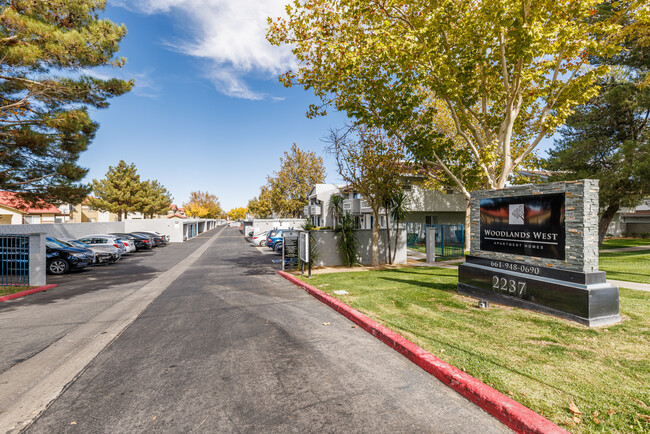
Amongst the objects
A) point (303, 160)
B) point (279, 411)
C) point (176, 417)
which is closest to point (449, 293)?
point (279, 411)

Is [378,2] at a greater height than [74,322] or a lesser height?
greater

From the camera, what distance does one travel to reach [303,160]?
4681cm

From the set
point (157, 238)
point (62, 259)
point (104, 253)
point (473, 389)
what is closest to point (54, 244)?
point (62, 259)

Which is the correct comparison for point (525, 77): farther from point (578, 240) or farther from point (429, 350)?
point (429, 350)

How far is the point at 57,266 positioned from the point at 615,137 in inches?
1229

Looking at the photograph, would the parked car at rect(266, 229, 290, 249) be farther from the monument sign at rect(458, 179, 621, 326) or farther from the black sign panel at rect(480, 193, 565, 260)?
the black sign panel at rect(480, 193, 565, 260)

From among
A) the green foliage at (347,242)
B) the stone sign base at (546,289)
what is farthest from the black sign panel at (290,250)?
the stone sign base at (546,289)

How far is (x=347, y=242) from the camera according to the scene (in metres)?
14.8

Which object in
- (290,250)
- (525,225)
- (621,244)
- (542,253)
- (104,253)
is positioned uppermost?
(525,225)

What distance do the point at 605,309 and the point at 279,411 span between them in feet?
19.5

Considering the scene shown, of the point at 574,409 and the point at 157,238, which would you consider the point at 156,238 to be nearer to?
the point at 157,238

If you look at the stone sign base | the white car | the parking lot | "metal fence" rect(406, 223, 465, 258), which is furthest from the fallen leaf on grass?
the white car

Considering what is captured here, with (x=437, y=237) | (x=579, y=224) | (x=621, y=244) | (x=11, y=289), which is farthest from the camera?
(x=621, y=244)

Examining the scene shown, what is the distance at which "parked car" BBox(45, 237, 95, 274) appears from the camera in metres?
13.8
